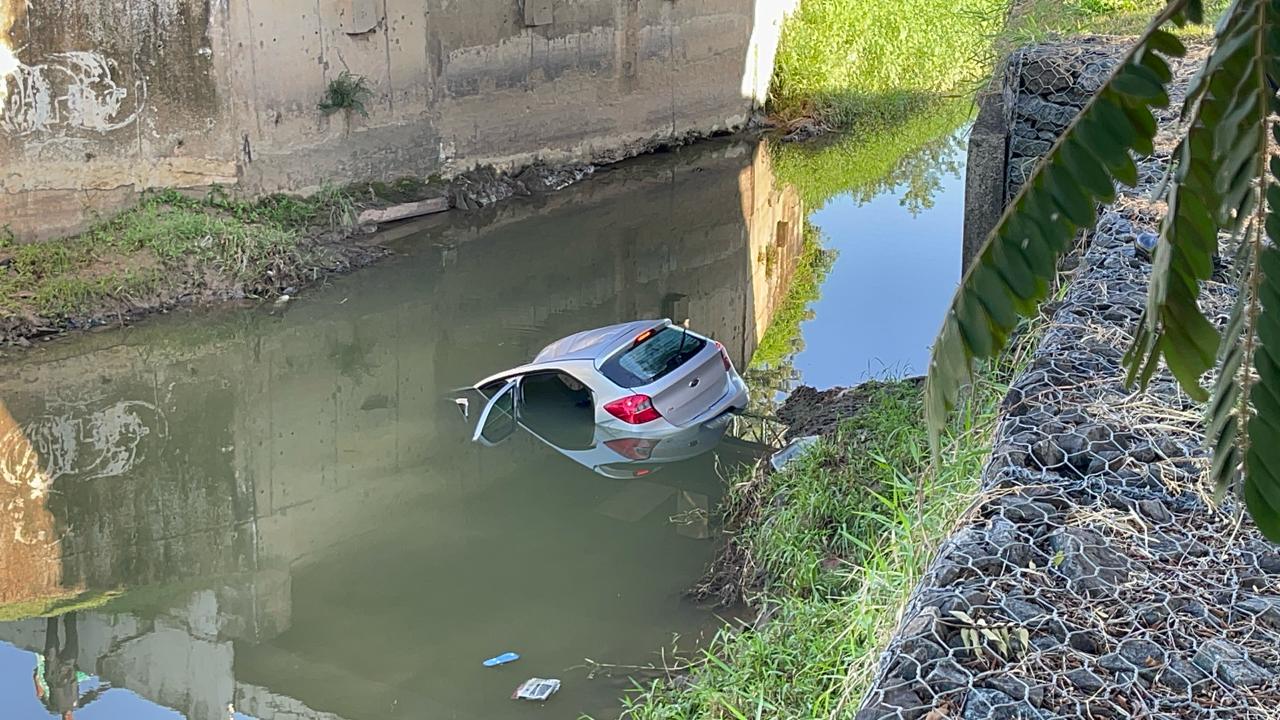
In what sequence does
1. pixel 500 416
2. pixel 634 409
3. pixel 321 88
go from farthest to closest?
pixel 321 88, pixel 500 416, pixel 634 409

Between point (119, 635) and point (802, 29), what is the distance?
1888cm

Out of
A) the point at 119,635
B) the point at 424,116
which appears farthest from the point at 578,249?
the point at 119,635

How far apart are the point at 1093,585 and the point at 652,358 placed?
736 cm

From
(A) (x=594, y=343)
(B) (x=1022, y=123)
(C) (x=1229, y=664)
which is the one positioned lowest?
(A) (x=594, y=343)

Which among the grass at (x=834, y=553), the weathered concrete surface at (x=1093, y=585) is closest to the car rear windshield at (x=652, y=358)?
the grass at (x=834, y=553)

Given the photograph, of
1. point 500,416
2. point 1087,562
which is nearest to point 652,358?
point 500,416

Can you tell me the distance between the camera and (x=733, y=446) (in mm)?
10961

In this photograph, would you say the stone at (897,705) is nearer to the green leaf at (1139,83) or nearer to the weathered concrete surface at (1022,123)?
the green leaf at (1139,83)

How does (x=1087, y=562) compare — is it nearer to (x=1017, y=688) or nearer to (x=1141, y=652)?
(x=1141, y=652)

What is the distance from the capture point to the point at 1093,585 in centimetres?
371

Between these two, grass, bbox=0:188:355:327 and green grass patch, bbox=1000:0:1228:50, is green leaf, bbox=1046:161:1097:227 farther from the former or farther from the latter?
grass, bbox=0:188:355:327

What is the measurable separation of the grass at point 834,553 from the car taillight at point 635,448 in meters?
1.00

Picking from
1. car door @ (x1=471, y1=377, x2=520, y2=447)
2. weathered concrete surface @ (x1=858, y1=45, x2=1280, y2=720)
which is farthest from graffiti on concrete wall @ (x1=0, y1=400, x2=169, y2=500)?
weathered concrete surface @ (x1=858, y1=45, x2=1280, y2=720)

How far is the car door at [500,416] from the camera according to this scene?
1145 cm
